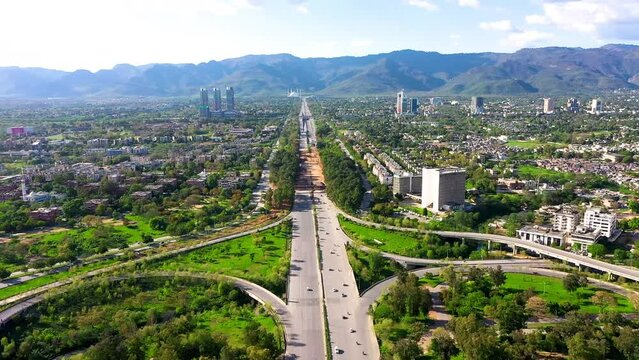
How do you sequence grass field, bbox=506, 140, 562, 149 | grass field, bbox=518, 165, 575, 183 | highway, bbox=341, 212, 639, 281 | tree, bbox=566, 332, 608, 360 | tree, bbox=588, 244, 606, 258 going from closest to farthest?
1. tree, bbox=566, 332, 608, 360
2. highway, bbox=341, 212, 639, 281
3. tree, bbox=588, 244, 606, 258
4. grass field, bbox=518, 165, 575, 183
5. grass field, bbox=506, 140, 562, 149

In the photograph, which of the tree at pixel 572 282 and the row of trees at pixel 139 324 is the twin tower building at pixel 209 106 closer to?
the row of trees at pixel 139 324

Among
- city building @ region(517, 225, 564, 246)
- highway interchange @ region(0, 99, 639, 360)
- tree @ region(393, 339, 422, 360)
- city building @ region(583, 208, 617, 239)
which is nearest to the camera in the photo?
tree @ region(393, 339, 422, 360)

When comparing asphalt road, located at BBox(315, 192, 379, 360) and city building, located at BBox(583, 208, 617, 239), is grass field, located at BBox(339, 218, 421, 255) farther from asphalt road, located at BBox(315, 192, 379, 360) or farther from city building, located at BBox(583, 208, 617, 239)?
city building, located at BBox(583, 208, 617, 239)

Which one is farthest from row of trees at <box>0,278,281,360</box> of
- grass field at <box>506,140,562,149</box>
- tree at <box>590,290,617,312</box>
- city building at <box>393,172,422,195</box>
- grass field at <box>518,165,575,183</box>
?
grass field at <box>506,140,562,149</box>

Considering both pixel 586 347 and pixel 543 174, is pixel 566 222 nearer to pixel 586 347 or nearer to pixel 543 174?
pixel 586 347

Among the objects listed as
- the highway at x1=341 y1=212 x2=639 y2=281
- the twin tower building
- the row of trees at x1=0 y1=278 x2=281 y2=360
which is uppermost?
the twin tower building

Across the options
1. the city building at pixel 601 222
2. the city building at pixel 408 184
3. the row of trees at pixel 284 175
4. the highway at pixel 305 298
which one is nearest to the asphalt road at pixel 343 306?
the highway at pixel 305 298

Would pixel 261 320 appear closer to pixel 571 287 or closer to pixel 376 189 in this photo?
pixel 571 287
